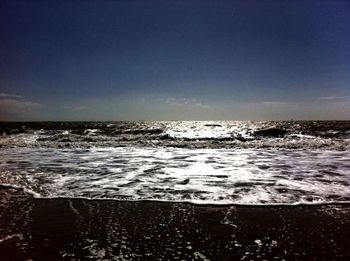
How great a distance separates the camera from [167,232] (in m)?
4.50

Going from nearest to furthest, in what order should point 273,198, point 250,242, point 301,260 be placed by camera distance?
point 301,260 → point 250,242 → point 273,198

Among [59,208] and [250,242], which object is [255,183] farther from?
[59,208]

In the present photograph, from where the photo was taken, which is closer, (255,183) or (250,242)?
(250,242)

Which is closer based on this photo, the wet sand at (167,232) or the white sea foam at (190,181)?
the wet sand at (167,232)

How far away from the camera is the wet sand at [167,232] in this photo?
3795mm

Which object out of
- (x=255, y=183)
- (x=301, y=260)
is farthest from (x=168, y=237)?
(x=255, y=183)

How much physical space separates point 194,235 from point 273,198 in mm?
2674

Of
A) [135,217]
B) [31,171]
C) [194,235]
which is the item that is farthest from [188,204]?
[31,171]

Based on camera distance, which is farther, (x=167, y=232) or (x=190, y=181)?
(x=190, y=181)

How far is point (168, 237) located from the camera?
4.30 m

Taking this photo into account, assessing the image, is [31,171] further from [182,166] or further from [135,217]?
[135,217]

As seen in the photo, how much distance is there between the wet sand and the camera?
12.5ft

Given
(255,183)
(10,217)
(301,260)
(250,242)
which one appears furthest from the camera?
(255,183)

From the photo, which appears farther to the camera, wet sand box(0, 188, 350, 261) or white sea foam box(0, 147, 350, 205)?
white sea foam box(0, 147, 350, 205)
